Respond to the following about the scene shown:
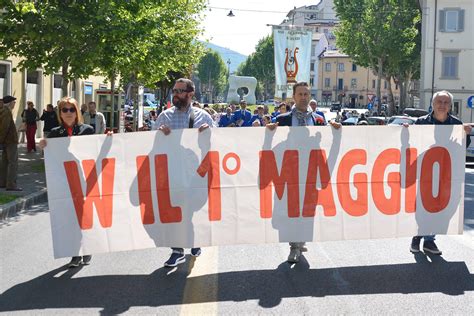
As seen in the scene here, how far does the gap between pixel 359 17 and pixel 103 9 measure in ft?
176

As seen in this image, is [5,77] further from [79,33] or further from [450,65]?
[450,65]

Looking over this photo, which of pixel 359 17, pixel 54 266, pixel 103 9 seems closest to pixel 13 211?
pixel 54 266

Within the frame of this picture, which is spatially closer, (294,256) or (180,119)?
(294,256)

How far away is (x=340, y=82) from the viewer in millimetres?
132875

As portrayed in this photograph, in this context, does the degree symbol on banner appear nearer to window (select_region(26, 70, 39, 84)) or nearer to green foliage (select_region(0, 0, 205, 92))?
green foliage (select_region(0, 0, 205, 92))

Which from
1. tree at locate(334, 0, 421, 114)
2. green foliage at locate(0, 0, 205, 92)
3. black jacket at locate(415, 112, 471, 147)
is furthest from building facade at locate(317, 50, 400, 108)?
black jacket at locate(415, 112, 471, 147)

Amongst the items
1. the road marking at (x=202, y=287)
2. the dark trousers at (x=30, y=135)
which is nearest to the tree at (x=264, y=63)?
the dark trousers at (x=30, y=135)

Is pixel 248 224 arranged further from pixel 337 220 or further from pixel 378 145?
pixel 378 145

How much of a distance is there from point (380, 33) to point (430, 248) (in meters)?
60.1

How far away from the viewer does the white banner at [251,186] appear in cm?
659

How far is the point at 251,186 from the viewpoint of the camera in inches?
270

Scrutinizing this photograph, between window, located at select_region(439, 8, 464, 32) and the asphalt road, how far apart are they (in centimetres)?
4913

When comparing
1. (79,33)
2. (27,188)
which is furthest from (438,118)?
(79,33)

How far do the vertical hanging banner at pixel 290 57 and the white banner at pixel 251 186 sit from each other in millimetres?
18359
